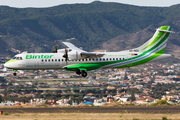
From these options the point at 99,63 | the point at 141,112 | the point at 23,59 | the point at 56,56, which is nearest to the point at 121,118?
the point at 141,112

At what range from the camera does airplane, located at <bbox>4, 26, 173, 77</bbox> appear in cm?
7628

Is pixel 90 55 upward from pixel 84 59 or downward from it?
upward

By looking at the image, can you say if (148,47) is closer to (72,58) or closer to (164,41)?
(164,41)

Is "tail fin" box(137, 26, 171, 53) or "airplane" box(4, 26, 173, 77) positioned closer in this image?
"airplane" box(4, 26, 173, 77)

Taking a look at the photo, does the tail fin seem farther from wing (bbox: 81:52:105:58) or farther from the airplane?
wing (bbox: 81:52:105:58)

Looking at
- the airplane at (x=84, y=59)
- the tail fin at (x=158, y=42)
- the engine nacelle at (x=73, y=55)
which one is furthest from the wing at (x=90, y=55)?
the tail fin at (x=158, y=42)

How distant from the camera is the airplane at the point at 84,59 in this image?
3003 inches

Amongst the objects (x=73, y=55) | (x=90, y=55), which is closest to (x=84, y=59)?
(x=90, y=55)

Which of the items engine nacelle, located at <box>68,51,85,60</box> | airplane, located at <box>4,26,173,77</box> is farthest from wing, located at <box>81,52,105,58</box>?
engine nacelle, located at <box>68,51,85,60</box>

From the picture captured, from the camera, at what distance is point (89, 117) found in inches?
2697

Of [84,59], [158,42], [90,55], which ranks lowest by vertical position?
[84,59]

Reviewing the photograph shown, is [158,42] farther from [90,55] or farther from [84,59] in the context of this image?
[84,59]

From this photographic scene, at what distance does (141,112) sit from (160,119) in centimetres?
1172

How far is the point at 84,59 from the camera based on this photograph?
7819 centimetres
